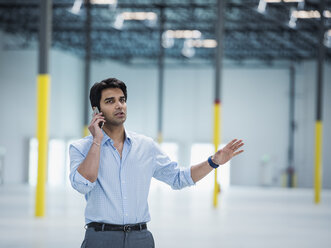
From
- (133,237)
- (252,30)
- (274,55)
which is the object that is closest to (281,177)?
(274,55)

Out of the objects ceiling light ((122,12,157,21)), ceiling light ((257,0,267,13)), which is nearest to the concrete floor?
ceiling light ((257,0,267,13))

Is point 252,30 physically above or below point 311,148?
above

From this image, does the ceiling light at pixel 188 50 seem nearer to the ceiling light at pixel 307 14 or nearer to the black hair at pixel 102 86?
the ceiling light at pixel 307 14

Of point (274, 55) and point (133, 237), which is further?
point (274, 55)

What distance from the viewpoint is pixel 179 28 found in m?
31.6

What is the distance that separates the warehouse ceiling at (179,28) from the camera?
27.0 metres

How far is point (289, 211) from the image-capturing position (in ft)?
56.4

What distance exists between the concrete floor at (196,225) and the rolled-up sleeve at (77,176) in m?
5.81

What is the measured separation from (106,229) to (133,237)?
18cm

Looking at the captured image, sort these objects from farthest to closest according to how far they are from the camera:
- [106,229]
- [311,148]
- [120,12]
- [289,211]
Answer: [311,148] < [120,12] < [289,211] < [106,229]

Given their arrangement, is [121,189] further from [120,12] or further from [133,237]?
[120,12]

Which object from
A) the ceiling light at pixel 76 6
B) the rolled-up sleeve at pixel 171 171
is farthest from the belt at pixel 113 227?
the ceiling light at pixel 76 6

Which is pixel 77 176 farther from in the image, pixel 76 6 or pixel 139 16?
pixel 139 16

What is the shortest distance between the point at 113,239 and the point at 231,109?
35647 millimetres
